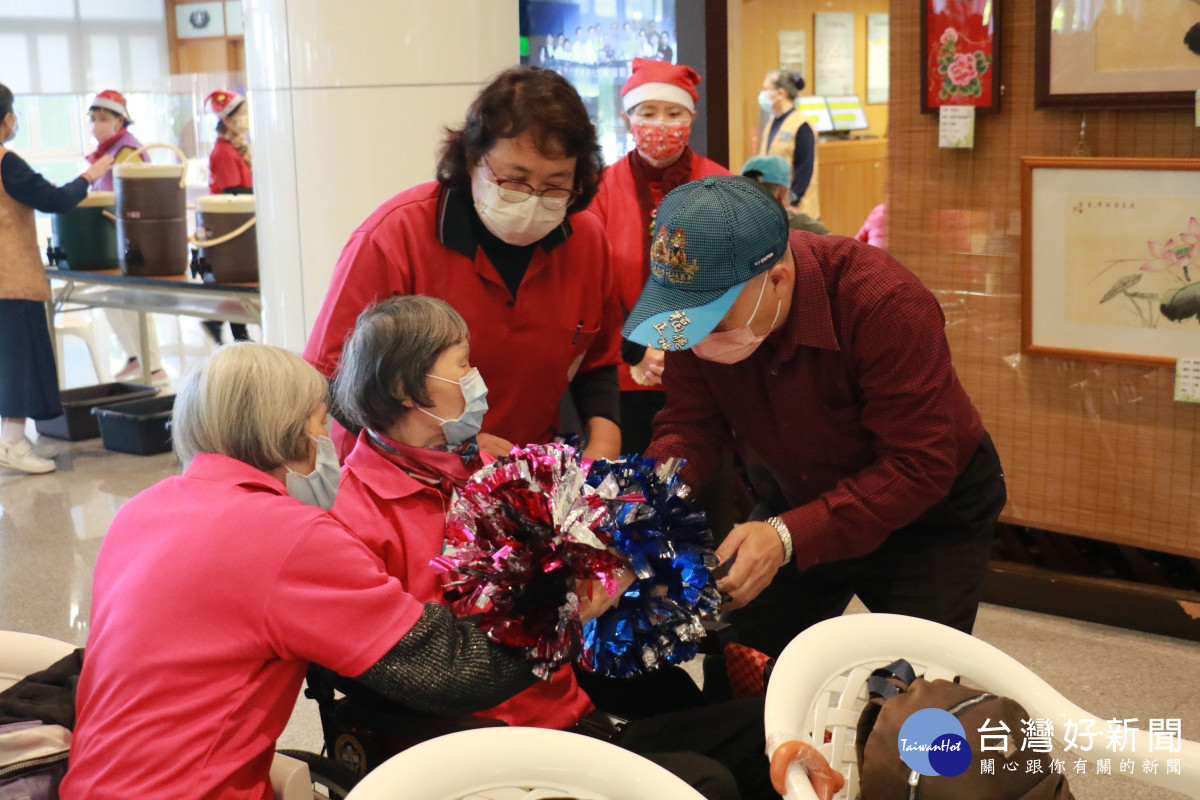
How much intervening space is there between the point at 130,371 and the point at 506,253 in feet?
21.0

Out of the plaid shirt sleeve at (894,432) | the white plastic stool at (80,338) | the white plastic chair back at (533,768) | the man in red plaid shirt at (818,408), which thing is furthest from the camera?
the white plastic stool at (80,338)

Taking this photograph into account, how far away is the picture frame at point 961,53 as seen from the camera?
140 inches

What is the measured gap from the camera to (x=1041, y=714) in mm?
1700

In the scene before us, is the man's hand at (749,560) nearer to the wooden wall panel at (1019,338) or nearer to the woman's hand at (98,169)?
the wooden wall panel at (1019,338)

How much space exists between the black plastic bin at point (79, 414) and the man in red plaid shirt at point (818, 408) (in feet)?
16.7

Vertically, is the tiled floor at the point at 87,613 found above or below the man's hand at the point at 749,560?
below

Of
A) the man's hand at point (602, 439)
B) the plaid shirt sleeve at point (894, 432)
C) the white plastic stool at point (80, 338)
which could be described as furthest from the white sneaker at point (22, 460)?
the plaid shirt sleeve at point (894, 432)

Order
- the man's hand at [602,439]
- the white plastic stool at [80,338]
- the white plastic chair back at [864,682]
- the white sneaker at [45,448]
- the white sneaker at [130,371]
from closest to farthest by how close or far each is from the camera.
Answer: the white plastic chair back at [864,682]
the man's hand at [602,439]
the white sneaker at [45,448]
the white plastic stool at [80,338]
the white sneaker at [130,371]

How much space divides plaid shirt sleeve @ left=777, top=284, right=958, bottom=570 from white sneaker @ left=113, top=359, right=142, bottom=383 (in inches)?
269

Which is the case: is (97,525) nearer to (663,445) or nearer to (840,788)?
(663,445)

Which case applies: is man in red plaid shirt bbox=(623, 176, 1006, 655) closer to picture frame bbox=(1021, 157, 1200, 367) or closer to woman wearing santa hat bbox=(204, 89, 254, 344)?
picture frame bbox=(1021, 157, 1200, 367)

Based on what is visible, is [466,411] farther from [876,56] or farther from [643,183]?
[876,56]

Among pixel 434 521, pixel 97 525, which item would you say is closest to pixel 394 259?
pixel 434 521
